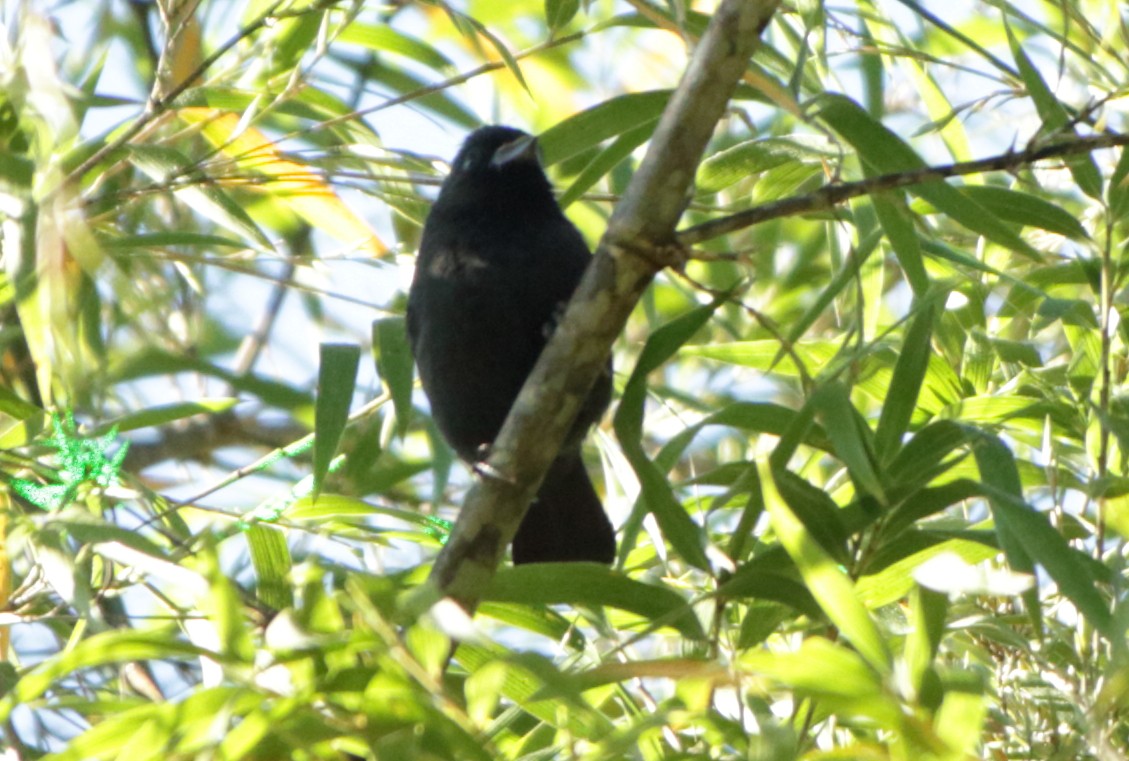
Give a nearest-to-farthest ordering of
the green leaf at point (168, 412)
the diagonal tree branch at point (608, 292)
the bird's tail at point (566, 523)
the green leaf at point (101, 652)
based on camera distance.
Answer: the green leaf at point (101, 652), the diagonal tree branch at point (608, 292), the green leaf at point (168, 412), the bird's tail at point (566, 523)

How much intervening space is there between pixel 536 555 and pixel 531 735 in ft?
3.41

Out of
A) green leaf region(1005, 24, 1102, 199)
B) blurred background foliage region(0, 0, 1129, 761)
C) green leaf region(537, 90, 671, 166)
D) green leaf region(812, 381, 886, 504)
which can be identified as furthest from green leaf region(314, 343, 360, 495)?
green leaf region(1005, 24, 1102, 199)

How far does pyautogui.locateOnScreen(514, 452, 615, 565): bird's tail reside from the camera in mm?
3164

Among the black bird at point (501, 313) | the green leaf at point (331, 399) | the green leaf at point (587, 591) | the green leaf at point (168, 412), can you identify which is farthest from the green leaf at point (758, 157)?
the green leaf at point (168, 412)

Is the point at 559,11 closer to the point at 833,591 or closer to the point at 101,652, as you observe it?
the point at 833,591

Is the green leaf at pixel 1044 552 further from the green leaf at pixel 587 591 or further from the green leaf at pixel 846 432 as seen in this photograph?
the green leaf at pixel 587 591

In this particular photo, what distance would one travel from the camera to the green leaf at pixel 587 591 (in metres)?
1.90

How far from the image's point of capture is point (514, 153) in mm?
3260

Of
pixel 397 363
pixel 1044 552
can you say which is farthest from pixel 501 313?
pixel 1044 552

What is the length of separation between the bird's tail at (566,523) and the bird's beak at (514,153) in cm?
64

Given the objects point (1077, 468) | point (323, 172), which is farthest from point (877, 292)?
point (323, 172)

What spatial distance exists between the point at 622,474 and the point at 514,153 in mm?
853

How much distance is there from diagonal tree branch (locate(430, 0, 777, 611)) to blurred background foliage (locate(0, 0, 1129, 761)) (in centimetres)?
8

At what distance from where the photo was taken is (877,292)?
8.68 ft
